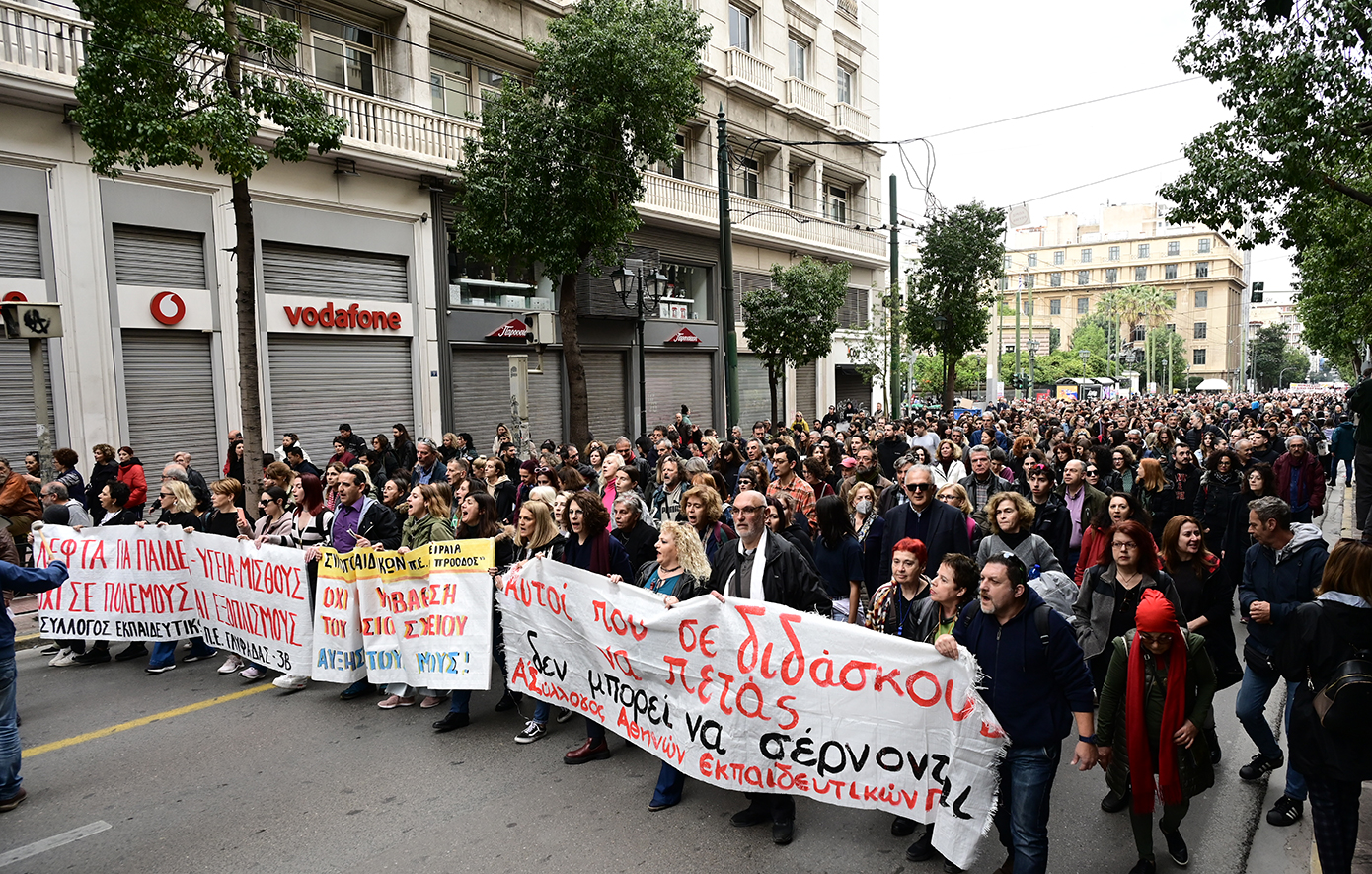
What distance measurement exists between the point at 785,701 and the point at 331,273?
1559 cm

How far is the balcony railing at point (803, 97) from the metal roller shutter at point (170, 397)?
21.3m

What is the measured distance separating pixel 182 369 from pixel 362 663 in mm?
10848

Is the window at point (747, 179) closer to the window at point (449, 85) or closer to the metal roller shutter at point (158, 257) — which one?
the window at point (449, 85)

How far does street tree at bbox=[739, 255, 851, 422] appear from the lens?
23.8m

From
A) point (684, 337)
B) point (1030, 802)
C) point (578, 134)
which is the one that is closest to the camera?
point (1030, 802)

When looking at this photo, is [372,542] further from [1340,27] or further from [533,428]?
[533,428]

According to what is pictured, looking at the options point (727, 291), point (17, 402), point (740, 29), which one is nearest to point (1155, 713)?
point (727, 291)

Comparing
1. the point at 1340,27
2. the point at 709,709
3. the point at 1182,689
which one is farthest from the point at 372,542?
the point at 1340,27

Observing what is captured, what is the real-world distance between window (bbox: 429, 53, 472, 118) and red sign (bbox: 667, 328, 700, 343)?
29.1 ft

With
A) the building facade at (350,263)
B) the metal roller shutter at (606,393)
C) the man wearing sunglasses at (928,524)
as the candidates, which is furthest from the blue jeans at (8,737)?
the metal roller shutter at (606,393)

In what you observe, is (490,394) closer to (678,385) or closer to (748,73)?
(678,385)

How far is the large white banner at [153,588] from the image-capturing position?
23.8 ft

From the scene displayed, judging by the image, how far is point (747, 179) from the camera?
29.0 meters

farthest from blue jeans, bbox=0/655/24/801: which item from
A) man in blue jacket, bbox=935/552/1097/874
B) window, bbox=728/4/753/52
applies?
window, bbox=728/4/753/52
